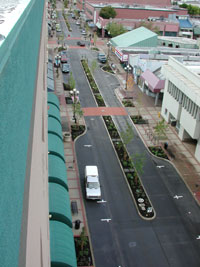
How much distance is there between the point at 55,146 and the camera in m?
22.9

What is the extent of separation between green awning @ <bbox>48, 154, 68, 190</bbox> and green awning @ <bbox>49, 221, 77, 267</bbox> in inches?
145

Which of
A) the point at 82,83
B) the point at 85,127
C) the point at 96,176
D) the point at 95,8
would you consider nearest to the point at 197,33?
the point at 95,8

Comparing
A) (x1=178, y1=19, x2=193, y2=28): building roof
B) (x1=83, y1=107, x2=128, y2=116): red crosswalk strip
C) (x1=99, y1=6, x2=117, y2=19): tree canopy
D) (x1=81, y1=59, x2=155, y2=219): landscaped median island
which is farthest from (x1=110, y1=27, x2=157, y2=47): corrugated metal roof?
(x1=81, y1=59, x2=155, y2=219): landscaped median island

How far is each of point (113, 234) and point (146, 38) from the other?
48430 mm

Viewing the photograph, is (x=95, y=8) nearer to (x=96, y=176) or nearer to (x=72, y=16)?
(x=72, y=16)

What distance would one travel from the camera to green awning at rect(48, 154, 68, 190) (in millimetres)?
19328

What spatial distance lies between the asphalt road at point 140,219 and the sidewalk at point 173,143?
0.79 m

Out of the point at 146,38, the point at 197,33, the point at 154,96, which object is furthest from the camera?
the point at 197,33

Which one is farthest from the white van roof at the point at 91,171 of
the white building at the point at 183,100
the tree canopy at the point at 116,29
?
the tree canopy at the point at 116,29

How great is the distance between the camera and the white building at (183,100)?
27.7m

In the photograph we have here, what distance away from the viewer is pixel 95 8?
290 feet

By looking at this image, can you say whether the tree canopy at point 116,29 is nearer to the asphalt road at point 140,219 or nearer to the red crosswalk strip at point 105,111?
the red crosswalk strip at point 105,111

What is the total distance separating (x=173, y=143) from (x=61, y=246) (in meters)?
19.3

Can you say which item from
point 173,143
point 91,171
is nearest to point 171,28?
point 173,143
